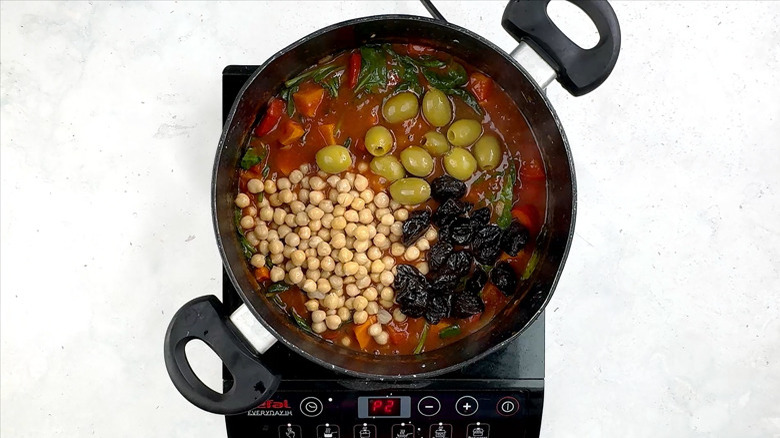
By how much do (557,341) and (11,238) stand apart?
130cm

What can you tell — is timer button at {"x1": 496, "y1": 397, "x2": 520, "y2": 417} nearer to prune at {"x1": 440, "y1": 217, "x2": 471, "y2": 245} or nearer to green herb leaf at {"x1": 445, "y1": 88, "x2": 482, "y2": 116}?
prune at {"x1": 440, "y1": 217, "x2": 471, "y2": 245}

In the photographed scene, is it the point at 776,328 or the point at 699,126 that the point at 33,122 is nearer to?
the point at 699,126

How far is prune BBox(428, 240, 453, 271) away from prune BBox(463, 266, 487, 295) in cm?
7

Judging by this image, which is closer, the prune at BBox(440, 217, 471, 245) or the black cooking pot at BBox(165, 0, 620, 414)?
the black cooking pot at BBox(165, 0, 620, 414)

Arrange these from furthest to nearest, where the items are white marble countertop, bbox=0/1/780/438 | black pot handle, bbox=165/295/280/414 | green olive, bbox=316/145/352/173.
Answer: white marble countertop, bbox=0/1/780/438 < green olive, bbox=316/145/352/173 < black pot handle, bbox=165/295/280/414

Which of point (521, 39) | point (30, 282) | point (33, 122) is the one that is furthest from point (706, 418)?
point (33, 122)

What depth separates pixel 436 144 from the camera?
63.4 inches

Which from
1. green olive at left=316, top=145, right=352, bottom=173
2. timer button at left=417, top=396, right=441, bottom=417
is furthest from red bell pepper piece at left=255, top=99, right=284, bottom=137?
timer button at left=417, top=396, right=441, bottom=417

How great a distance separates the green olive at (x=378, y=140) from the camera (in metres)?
1.59

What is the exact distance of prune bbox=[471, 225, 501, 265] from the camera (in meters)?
1.59

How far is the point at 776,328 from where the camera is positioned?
1.81 metres

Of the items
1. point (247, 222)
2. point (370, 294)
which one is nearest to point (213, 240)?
point (247, 222)

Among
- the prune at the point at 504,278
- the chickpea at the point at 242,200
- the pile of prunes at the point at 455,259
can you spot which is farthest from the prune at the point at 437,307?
the chickpea at the point at 242,200

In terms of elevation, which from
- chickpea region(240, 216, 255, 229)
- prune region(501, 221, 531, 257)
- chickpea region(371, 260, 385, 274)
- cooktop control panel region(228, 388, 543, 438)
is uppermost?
chickpea region(240, 216, 255, 229)
